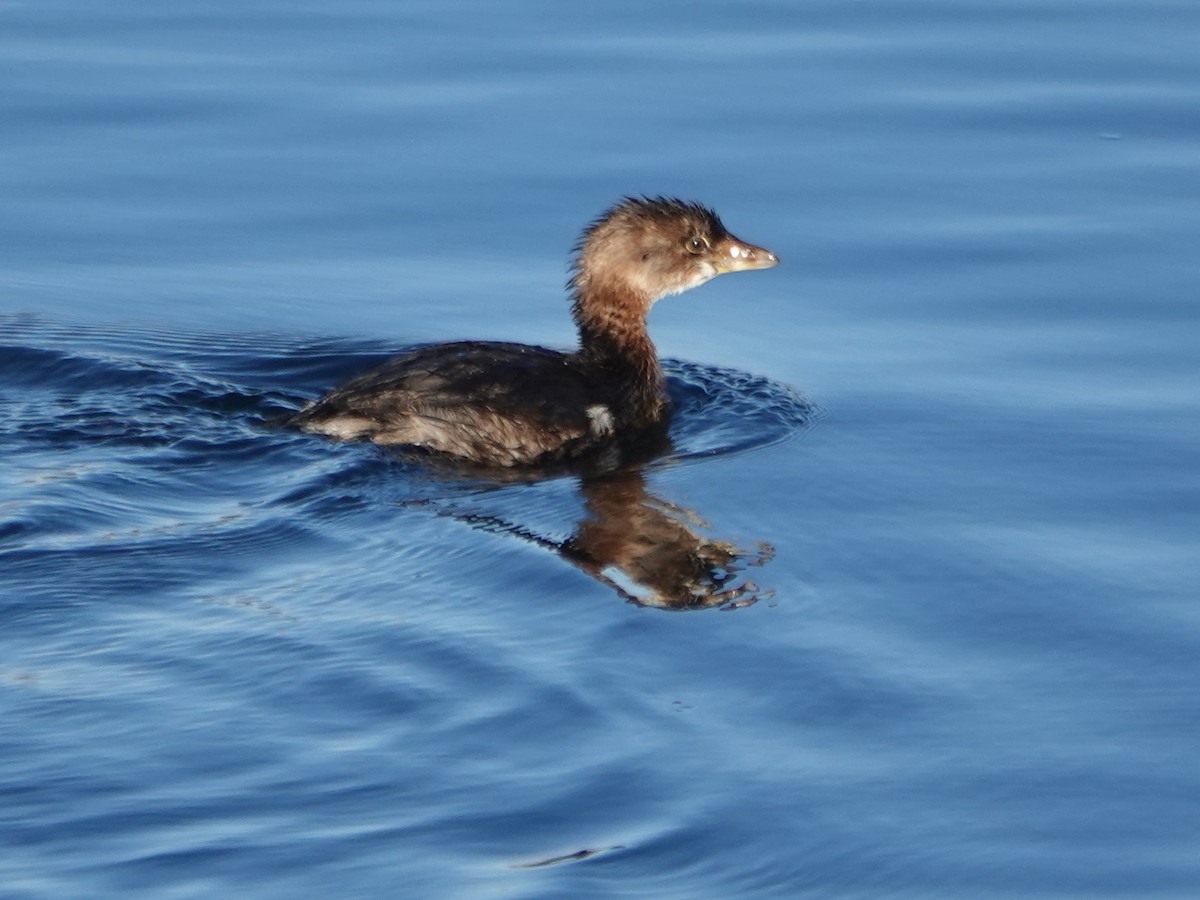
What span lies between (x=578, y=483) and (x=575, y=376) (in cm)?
83

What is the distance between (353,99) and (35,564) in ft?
20.4

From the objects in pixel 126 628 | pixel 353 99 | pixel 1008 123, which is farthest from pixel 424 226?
pixel 126 628

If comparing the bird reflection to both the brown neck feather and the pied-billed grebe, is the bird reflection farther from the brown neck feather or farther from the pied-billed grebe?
the brown neck feather

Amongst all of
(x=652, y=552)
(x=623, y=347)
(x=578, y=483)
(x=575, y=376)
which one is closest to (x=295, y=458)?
(x=578, y=483)

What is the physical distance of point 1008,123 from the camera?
13836mm

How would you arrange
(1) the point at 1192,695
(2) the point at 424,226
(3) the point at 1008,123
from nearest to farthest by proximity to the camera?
(1) the point at 1192,695 → (2) the point at 424,226 → (3) the point at 1008,123

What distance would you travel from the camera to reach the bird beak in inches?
450

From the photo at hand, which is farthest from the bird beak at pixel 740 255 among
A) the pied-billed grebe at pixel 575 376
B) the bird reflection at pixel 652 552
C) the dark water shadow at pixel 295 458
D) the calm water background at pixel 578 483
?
the bird reflection at pixel 652 552

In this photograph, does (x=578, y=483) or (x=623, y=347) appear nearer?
(x=578, y=483)

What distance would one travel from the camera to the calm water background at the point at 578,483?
670cm

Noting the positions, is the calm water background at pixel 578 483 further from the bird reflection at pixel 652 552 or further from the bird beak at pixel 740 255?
the bird beak at pixel 740 255

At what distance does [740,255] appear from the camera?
11.5m

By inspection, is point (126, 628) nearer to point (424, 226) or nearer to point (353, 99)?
point (424, 226)

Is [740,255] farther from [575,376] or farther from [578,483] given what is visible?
[578,483]
